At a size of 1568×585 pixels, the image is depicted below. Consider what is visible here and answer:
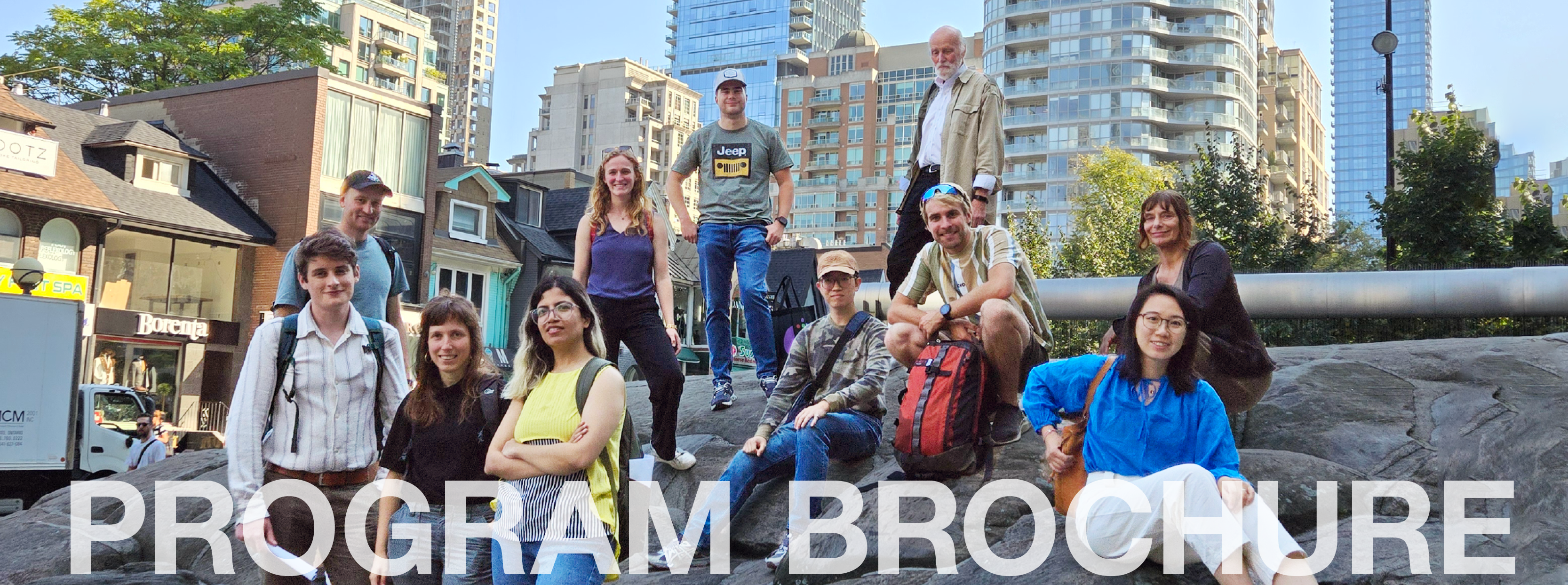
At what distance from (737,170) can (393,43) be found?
8394 centimetres

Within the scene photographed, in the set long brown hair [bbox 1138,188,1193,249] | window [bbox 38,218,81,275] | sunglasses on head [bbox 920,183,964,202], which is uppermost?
window [bbox 38,218,81,275]

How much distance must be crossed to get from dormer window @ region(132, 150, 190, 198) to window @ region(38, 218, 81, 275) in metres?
2.58

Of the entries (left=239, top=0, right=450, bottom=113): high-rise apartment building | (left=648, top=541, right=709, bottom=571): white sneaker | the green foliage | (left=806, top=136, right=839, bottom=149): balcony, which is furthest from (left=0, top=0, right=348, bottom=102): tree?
(left=806, top=136, right=839, bottom=149): balcony

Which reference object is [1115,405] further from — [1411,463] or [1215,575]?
[1411,463]

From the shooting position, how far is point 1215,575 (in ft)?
13.5

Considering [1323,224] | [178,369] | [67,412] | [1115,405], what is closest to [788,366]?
[1115,405]

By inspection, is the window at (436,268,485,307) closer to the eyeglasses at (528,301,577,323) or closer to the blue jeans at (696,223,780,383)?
the blue jeans at (696,223,780,383)

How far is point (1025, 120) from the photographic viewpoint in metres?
89.2

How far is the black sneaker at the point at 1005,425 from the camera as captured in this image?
239 inches

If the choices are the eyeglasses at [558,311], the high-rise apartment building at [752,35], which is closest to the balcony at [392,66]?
the high-rise apartment building at [752,35]

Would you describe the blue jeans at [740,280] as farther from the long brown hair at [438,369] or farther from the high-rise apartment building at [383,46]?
the high-rise apartment building at [383,46]

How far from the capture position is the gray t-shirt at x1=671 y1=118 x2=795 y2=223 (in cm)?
767

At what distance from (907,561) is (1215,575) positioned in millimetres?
1574

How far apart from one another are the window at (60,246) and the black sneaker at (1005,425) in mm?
25160
